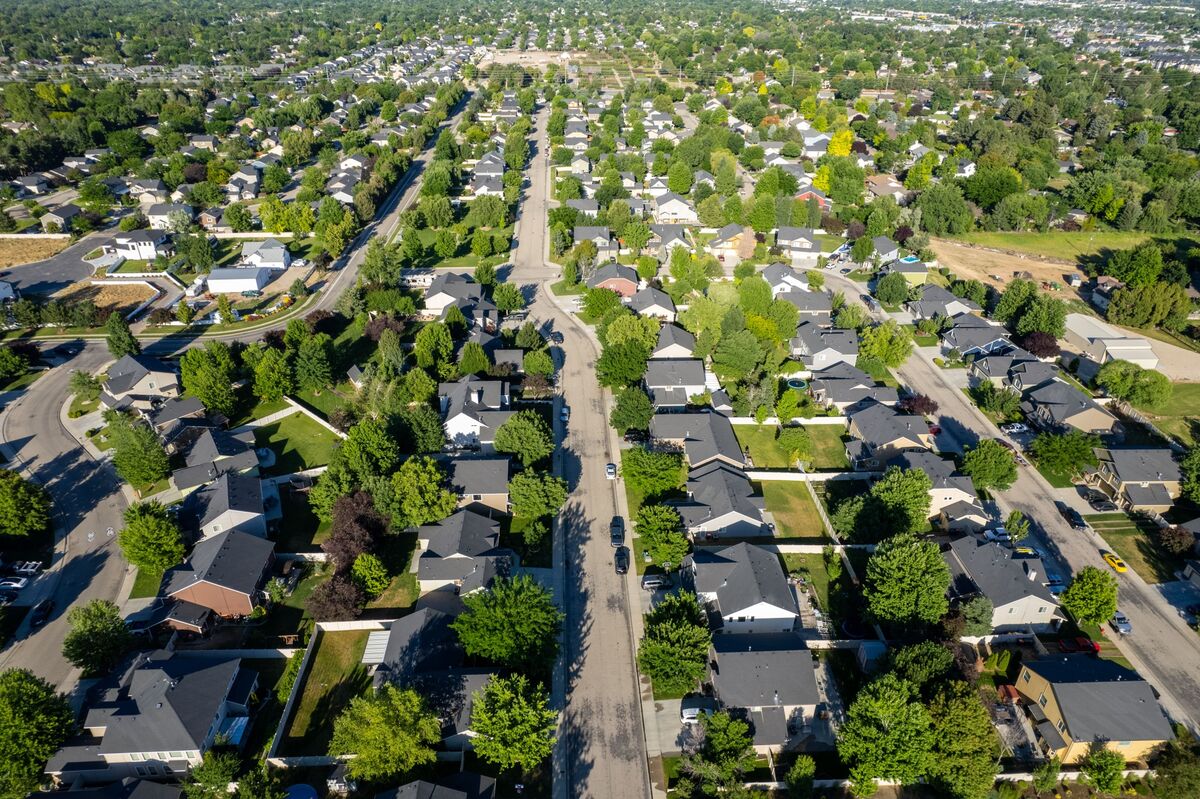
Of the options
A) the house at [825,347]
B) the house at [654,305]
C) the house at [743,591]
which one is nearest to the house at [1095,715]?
the house at [743,591]

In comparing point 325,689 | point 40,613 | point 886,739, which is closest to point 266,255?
point 40,613

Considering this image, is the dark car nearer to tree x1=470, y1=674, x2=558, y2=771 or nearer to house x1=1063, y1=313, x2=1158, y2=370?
tree x1=470, y1=674, x2=558, y2=771

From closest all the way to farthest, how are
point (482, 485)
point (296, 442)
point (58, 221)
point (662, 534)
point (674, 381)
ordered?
point (662, 534), point (482, 485), point (296, 442), point (674, 381), point (58, 221)

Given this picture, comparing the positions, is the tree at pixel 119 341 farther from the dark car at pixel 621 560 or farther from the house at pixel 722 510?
the house at pixel 722 510

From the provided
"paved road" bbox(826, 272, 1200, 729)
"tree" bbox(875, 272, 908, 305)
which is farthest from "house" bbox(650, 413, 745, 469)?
"tree" bbox(875, 272, 908, 305)

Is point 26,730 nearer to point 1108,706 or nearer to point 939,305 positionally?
point 1108,706

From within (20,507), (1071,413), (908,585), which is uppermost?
(1071,413)
